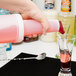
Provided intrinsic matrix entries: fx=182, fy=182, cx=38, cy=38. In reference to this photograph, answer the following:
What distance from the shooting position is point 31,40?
4.27ft

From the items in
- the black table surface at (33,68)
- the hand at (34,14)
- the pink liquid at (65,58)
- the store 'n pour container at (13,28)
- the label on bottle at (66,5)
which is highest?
the label on bottle at (66,5)

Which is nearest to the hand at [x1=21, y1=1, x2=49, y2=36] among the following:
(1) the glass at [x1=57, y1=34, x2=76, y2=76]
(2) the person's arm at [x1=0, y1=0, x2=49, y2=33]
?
(2) the person's arm at [x1=0, y1=0, x2=49, y2=33]

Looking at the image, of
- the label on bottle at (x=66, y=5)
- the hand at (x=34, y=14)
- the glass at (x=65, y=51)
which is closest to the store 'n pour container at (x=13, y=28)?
the hand at (x=34, y=14)

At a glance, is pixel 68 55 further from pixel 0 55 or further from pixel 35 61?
pixel 0 55

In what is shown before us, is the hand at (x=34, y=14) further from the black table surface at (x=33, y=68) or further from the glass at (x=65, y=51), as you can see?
the black table surface at (x=33, y=68)

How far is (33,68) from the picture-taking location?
0.84 metres

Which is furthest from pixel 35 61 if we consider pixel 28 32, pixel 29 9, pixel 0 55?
pixel 28 32

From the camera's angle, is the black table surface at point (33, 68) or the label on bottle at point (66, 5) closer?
the black table surface at point (33, 68)

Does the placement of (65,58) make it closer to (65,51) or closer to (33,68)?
(65,51)

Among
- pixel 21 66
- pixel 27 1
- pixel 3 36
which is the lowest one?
pixel 21 66

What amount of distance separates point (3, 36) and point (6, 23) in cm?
3

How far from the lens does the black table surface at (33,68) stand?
2.60ft

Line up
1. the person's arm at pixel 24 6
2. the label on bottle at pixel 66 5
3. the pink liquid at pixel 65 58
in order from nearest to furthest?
the person's arm at pixel 24 6 < the pink liquid at pixel 65 58 < the label on bottle at pixel 66 5

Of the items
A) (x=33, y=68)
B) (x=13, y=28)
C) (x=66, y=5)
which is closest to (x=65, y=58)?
(x=33, y=68)
